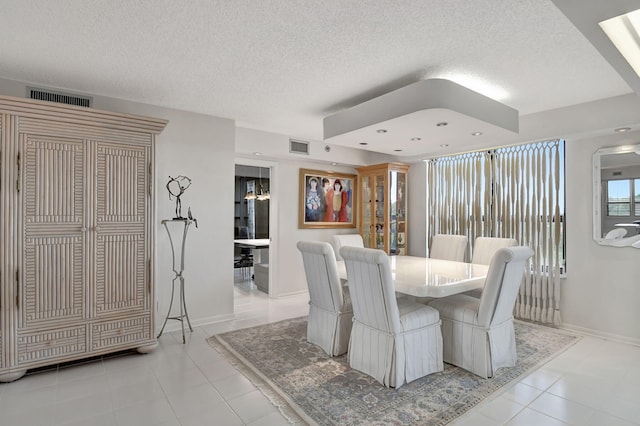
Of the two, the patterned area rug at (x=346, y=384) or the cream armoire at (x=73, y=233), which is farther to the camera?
the cream armoire at (x=73, y=233)

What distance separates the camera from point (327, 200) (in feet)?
18.9

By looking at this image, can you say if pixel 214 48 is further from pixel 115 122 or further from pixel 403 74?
pixel 403 74

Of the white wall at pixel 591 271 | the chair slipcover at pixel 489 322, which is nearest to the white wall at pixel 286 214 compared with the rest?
the chair slipcover at pixel 489 322

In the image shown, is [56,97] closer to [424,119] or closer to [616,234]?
[424,119]

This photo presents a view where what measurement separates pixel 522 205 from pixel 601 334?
5.17 ft

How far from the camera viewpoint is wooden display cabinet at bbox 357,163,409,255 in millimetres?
5539

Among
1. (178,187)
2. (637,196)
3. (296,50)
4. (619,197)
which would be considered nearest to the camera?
(296,50)

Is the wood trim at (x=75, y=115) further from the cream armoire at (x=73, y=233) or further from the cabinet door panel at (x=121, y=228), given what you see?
the cabinet door panel at (x=121, y=228)

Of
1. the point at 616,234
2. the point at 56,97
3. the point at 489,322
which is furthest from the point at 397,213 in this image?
the point at 56,97

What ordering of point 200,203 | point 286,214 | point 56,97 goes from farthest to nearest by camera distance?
point 286,214
point 200,203
point 56,97

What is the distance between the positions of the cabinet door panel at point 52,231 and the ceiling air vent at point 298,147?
8.92 feet

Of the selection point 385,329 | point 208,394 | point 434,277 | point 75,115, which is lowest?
point 208,394

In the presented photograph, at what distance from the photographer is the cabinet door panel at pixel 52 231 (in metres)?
2.68

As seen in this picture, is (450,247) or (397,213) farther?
(397,213)
